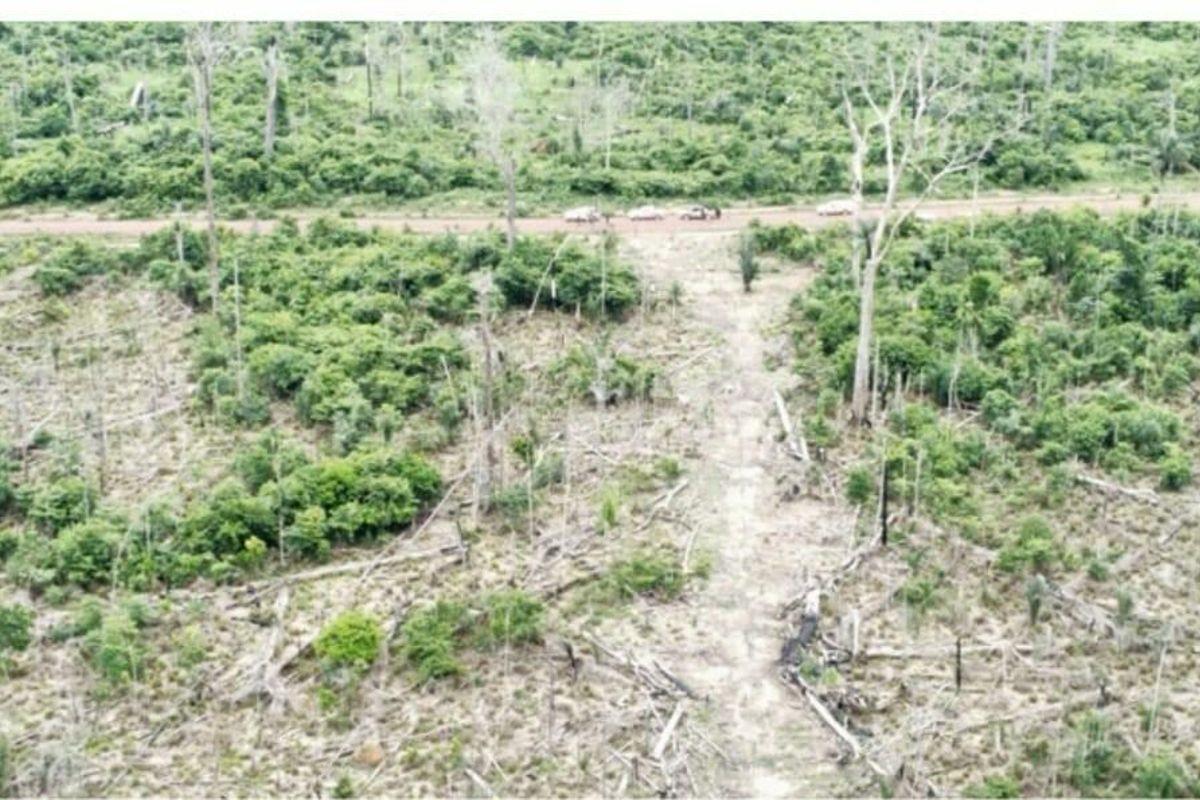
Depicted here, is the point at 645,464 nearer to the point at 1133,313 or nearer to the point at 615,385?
the point at 615,385

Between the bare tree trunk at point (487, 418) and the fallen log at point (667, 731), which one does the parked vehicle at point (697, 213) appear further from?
the fallen log at point (667, 731)

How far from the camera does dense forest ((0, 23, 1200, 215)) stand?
102 ft

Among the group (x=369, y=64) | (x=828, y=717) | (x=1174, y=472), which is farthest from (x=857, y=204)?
(x=369, y=64)

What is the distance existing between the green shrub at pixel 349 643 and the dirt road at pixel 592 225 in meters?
11.9

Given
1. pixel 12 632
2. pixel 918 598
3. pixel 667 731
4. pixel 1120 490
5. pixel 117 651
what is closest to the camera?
pixel 667 731

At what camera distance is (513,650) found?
18.2 metres

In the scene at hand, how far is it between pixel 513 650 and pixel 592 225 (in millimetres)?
12634

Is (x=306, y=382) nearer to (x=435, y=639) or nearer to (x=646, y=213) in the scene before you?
(x=435, y=639)

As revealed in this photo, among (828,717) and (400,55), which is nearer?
(828,717)

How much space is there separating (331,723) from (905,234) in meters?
14.4

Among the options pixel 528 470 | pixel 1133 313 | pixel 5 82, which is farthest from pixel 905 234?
pixel 5 82

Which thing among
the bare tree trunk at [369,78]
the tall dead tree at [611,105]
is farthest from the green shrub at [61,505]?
the bare tree trunk at [369,78]

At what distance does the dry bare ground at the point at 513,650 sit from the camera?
16531mm

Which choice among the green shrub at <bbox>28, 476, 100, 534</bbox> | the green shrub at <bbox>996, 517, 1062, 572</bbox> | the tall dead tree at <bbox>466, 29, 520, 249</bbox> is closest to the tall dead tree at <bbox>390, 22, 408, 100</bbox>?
the tall dead tree at <bbox>466, 29, 520, 249</bbox>
